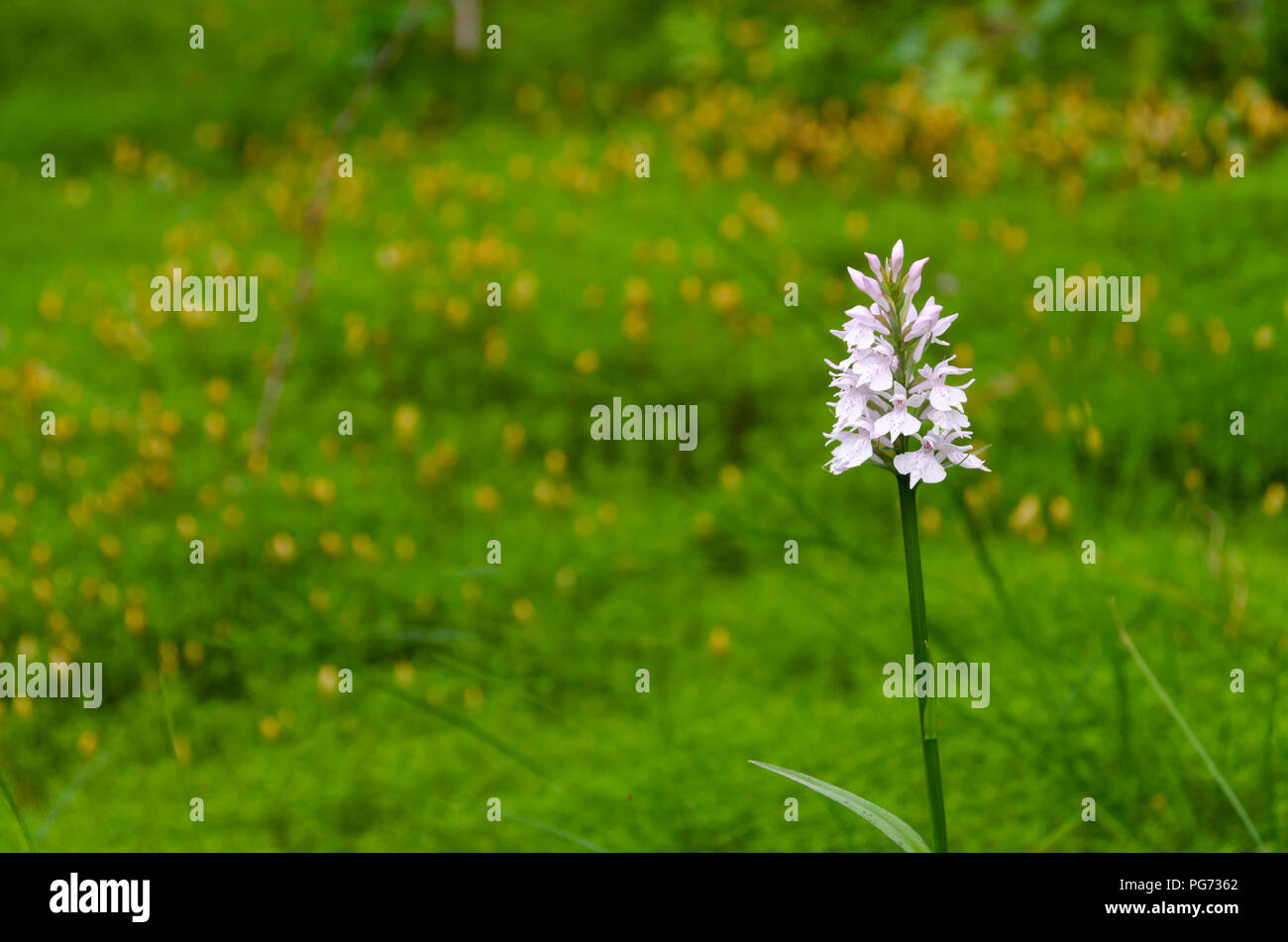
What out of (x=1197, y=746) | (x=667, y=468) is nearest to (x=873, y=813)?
(x=1197, y=746)

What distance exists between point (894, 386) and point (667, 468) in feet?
10.1

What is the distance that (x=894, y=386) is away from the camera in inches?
60.6

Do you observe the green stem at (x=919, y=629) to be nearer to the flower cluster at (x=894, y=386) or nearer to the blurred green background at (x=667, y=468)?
the flower cluster at (x=894, y=386)

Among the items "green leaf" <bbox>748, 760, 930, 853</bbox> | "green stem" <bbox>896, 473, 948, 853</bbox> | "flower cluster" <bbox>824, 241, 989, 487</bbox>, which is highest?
"flower cluster" <bbox>824, 241, 989, 487</bbox>

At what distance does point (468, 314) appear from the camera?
530 cm

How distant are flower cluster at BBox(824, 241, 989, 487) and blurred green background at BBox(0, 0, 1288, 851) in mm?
870

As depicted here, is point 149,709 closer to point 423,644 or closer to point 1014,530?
point 423,644

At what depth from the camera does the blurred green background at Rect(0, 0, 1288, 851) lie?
2994 millimetres

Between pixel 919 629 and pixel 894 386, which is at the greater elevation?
pixel 894 386

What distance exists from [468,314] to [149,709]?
94.5 inches

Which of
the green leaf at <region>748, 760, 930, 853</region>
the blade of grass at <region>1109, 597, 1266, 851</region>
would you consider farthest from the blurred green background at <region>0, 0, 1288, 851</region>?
the green leaf at <region>748, 760, 930, 853</region>

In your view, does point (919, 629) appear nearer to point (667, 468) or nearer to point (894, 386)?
point (894, 386)

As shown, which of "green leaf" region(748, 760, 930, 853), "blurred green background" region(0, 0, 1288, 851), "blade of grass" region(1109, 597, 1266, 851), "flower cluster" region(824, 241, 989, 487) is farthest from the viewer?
"blurred green background" region(0, 0, 1288, 851)

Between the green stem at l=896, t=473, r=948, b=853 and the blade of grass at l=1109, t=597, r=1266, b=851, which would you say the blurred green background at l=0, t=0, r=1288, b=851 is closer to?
the blade of grass at l=1109, t=597, r=1266, b=851
